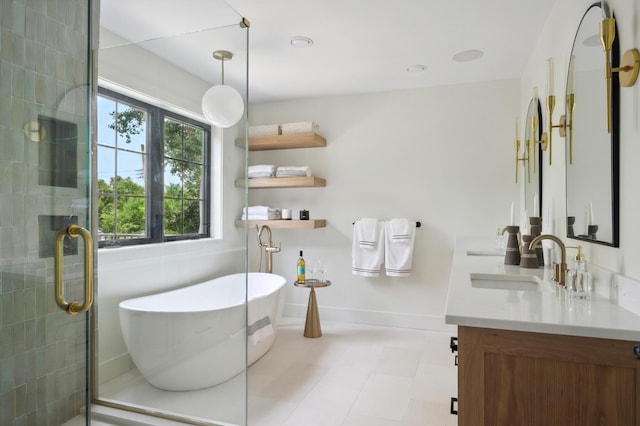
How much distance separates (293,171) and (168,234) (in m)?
2.24

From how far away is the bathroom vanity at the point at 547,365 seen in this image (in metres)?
1.06

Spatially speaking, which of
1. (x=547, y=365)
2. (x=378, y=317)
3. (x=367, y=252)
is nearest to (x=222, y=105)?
(x=547, y=365)

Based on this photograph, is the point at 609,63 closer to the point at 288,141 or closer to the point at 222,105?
the point at 222,105

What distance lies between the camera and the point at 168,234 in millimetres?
1973

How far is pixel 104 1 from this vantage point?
91.7 inches

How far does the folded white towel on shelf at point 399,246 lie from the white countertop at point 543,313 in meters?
2.10

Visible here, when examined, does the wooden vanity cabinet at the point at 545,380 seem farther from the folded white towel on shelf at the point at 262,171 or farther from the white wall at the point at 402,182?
the folded white towel on shelf at the point at 262,171

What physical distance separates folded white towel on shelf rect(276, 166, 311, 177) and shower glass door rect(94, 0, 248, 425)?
6.54 feet

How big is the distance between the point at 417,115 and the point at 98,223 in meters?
3.07

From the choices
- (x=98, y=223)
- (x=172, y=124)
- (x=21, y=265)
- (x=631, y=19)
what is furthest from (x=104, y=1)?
(x=631, y=19)

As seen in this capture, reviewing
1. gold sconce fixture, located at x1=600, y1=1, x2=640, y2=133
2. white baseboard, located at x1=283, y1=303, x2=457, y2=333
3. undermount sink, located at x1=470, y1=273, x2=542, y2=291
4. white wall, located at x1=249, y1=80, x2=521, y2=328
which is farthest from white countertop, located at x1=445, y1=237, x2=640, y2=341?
white baseboard, located at x1=283, y1=303, x2=457, y2=333

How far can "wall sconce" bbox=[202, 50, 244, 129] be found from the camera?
1.99m

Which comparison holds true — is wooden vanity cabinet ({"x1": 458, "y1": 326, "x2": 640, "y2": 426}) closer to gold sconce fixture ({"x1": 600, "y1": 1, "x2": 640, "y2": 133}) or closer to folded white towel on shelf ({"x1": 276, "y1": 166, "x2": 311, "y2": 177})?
gold sconce fixture ({"x1": 600, "y1": 1, "x2": 640, "y2": 133})

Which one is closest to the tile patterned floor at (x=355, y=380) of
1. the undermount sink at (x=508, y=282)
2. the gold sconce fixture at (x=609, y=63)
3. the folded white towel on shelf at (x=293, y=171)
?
the undermount sink at (x=508, y=282)
